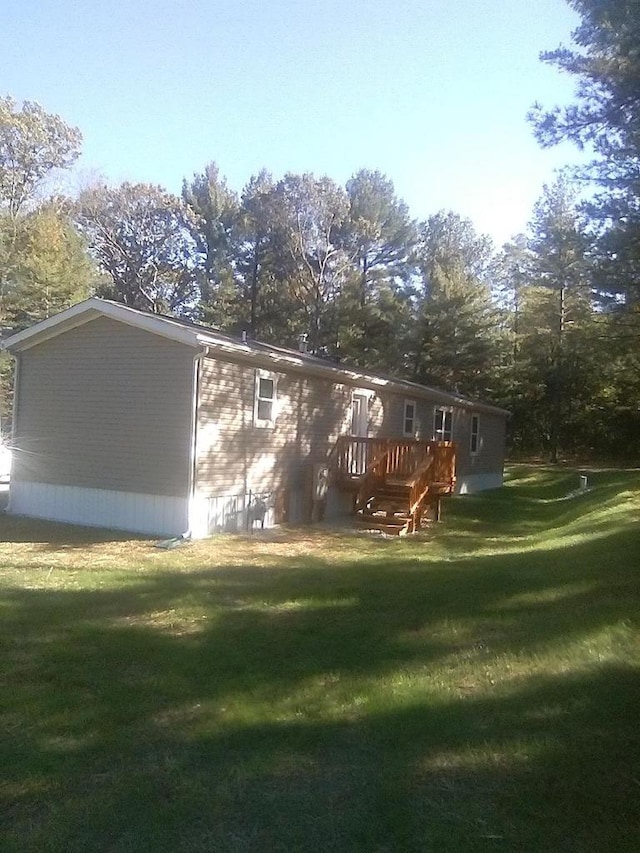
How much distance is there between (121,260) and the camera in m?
36.7

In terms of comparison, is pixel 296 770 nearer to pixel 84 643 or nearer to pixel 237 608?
pixel 84 643

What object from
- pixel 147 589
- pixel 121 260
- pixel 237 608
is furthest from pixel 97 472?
pixel 121 260

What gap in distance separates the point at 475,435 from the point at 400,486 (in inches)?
398

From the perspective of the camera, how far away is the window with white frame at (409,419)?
19391 millimetres

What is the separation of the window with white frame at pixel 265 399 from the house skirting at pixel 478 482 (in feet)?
31.6

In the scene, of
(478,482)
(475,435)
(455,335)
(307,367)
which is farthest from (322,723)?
(455,335)

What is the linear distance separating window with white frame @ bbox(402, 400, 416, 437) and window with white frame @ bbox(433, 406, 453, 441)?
4.92 ft

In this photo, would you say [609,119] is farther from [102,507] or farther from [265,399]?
[102,507]

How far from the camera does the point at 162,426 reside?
12.3 m

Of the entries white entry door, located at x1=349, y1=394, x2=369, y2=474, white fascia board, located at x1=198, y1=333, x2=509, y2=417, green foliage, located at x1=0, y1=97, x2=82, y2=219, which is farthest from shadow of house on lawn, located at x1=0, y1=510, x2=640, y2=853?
green foliage, located at x1=0, y1=97, x2=82, y2=219

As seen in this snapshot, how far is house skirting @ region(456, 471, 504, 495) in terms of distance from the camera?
75.3 ft

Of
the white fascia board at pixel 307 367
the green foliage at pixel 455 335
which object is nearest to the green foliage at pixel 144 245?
the green foliage at pixel 455 335

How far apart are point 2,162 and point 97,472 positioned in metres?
22.9

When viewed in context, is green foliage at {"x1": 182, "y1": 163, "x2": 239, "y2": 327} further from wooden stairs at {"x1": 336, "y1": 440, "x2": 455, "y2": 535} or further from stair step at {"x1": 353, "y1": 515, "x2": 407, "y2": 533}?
stair step at {"x1": 353, "y1": 515, "x2": 407, "y2": 533}
